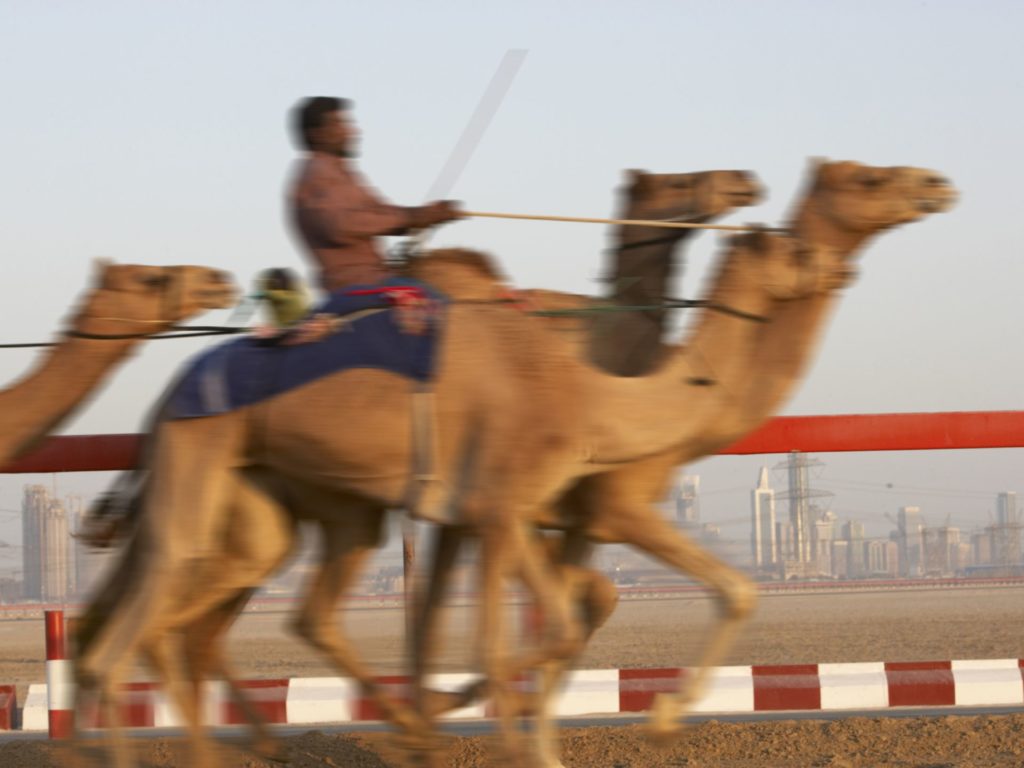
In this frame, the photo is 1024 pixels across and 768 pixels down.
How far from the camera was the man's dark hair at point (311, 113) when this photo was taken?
7480 mm

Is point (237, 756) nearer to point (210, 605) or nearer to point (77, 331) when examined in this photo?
point (210, 605)

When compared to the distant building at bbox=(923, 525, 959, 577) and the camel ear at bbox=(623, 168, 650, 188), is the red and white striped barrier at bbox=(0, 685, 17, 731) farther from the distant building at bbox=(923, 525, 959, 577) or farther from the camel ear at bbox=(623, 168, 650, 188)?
the distant building at bbox=(923, 525, 959, 577)

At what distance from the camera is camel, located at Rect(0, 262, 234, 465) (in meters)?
7.67

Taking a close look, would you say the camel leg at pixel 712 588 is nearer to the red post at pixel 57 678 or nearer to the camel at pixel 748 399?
the camel at pixel 748 399

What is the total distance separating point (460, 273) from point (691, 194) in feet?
4.07

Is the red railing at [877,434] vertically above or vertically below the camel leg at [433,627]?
above

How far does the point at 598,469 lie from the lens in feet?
23.2

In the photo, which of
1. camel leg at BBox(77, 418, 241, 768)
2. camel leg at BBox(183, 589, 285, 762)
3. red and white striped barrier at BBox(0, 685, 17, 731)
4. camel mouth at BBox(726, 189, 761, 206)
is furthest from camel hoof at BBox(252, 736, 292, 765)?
red and white striped barrier at BBox(0, 685, 17, 731)

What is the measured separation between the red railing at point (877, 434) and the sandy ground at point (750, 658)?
150cm

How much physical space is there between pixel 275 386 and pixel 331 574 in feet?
3.94

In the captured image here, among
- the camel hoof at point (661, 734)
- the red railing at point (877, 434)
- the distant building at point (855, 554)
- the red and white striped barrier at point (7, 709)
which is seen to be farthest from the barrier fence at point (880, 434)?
the distant building at point (855, 554)

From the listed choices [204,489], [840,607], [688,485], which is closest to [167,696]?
[204,489]

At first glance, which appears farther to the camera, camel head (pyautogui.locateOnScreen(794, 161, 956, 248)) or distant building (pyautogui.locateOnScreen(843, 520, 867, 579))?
distant building (pyautogui.locateOnScreen(843, 520, 867, 579))

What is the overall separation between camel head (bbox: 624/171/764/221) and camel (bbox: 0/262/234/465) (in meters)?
2.00
